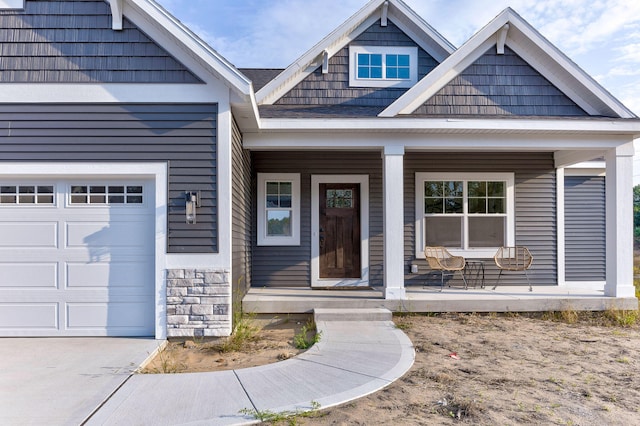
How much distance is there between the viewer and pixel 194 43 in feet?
15.9

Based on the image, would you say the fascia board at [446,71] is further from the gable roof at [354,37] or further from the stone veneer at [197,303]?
the stone veneer at [197,303]

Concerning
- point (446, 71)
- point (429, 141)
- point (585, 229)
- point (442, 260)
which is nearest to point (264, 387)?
point (429, 141)

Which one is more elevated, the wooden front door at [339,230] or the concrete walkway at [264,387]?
the wooden front door at [339,230]

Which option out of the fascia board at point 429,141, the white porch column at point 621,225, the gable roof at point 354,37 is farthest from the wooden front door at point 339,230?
the white porch column at point 621,225

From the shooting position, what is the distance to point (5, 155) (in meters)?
5.00

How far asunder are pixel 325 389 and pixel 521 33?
6061 mm

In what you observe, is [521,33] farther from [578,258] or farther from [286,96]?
[578,258]

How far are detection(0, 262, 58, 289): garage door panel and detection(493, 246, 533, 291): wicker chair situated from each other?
678 centimetres

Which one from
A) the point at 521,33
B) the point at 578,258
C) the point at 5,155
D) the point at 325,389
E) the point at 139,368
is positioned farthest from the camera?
the point at 578,258

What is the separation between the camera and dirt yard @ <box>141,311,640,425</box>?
2963mm

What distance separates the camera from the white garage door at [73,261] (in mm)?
5113

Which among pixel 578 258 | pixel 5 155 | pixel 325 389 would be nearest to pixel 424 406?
pixel 325 389

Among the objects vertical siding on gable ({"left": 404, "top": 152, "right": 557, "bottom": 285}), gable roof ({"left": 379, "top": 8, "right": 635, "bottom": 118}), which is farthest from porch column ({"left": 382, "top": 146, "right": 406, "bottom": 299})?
vertical siding on gable ({"left": 404, "top": 152, "right": 557, "bottom": 285})

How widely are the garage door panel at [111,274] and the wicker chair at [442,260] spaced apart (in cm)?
456
